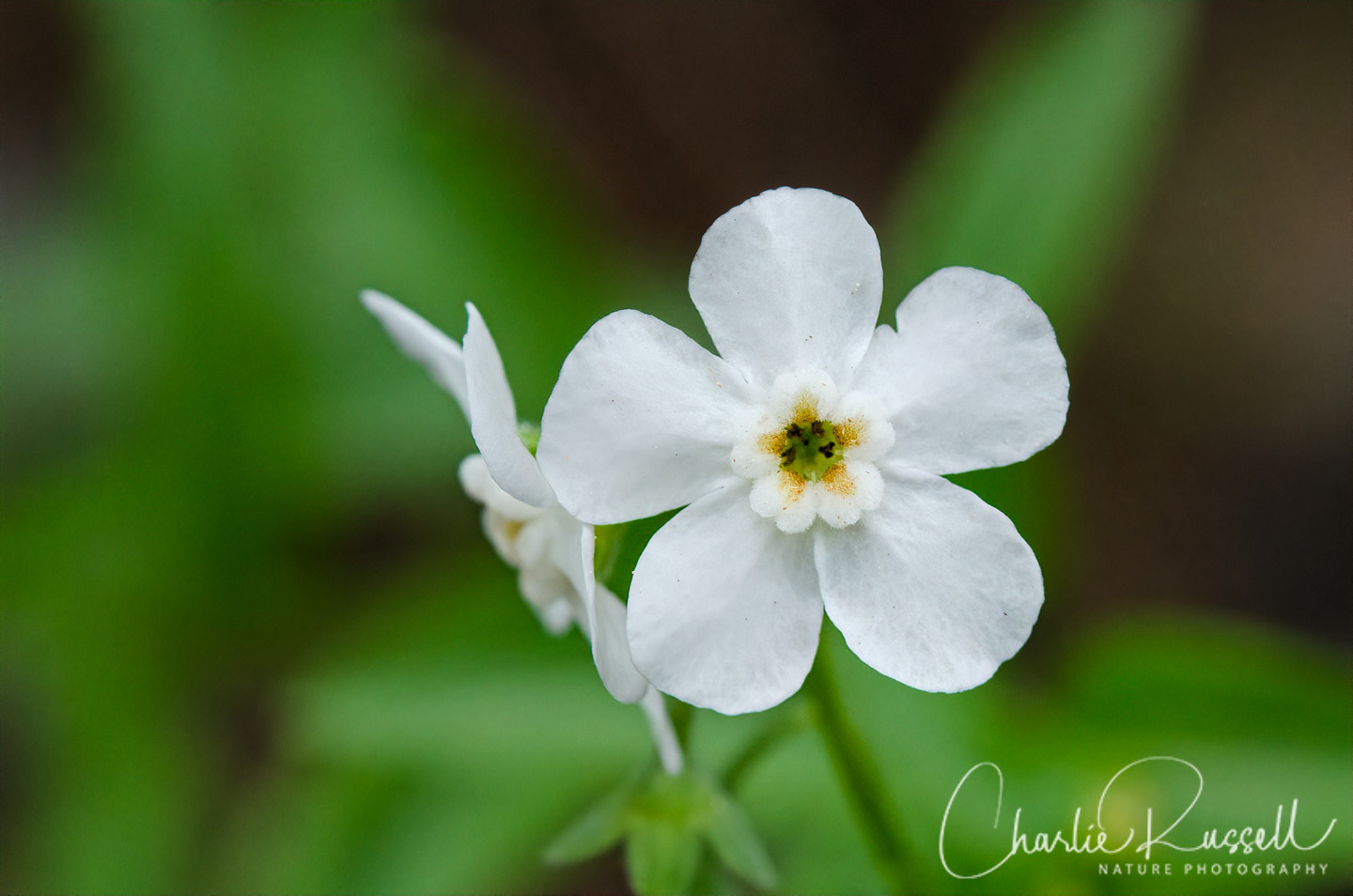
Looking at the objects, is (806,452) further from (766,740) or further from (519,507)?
(766,740)

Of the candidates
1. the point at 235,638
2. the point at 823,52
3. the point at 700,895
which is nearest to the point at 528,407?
the point at 235,638

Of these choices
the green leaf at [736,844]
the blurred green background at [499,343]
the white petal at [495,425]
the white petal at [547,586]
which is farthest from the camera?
the blurred green background at [499,343]

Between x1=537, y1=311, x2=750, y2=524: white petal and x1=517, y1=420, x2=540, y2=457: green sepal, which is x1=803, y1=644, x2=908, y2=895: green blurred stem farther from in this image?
x1=517, y1=420, x2=540, y2=457: green sepal

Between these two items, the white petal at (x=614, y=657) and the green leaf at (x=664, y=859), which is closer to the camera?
the white petal at (x=614, y=657)

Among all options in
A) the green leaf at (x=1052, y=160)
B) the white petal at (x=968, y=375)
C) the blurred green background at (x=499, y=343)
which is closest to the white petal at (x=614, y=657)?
the white petal at (x=968, y=375)

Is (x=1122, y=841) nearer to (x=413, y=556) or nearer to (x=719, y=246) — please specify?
(x=719, y=246)

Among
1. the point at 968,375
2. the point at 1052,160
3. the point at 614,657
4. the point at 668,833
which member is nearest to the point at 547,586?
the point at 614,657

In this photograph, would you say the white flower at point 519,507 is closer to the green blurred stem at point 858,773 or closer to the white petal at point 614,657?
the white petal at point 614,657

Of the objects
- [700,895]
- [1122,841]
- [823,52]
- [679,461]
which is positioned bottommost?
[700,895]
